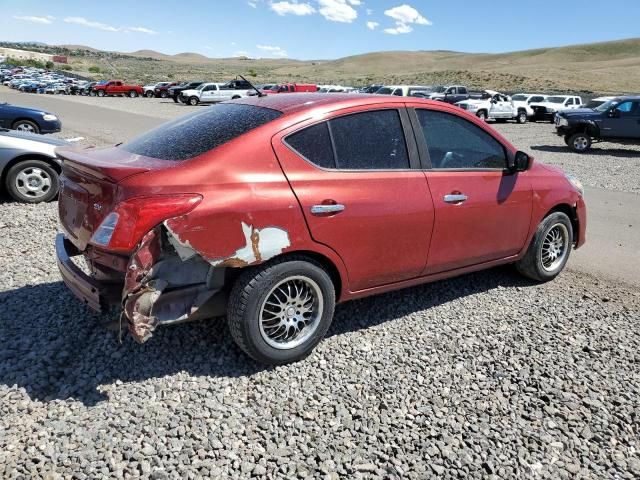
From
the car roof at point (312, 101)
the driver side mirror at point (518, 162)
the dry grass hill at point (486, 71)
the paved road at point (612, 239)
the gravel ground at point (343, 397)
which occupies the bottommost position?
the gravel ground at point (343, 397)

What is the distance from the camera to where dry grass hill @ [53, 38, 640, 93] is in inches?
2766

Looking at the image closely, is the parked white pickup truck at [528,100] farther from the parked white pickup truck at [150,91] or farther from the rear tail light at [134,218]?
the parked white pickup truck at [150,91]

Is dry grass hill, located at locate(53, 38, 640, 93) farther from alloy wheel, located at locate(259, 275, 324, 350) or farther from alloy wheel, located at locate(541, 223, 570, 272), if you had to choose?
alloy wheel, located at locate(259, 275, 324, 350)

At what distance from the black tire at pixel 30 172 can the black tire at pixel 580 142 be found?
15341 mm

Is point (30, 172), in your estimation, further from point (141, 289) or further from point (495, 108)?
point (495, 108)

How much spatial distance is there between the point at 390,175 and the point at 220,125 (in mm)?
1241

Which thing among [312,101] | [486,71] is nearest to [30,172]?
[312,101]

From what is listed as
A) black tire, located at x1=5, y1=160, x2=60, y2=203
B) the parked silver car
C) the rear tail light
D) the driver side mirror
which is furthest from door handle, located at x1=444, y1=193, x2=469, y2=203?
black tire, located at x1=5, y1=160, x2=60, y2=203

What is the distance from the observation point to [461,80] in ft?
254

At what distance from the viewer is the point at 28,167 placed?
296 inches

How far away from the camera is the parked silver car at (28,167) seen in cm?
740

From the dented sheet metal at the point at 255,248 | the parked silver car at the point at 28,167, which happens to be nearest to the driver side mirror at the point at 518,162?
the dented sheet metal at the point at 255,248

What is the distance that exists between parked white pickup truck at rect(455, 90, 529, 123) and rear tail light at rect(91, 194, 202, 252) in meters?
26.1

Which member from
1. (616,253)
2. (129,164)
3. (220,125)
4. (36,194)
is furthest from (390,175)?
(36,194)
